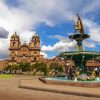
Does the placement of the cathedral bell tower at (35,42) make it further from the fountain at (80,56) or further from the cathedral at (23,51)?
the fountain at (80,56)

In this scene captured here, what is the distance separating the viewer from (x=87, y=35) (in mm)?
30609

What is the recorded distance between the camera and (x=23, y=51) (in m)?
120

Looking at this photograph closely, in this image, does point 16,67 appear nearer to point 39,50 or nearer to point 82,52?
point 39,50

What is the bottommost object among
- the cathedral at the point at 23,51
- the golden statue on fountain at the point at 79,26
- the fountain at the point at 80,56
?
the fountain at the point at 80,56

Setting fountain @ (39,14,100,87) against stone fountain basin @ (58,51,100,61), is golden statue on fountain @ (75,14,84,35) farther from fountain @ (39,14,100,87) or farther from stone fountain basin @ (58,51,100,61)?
stone fountain basin @ (58,51,100,61)

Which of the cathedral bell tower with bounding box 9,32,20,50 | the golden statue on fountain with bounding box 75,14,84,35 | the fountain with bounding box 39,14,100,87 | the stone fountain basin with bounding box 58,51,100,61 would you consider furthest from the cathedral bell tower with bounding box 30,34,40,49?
the stone fountain basin with bounding box 58,51,100,61

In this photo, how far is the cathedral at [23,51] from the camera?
117562 mm

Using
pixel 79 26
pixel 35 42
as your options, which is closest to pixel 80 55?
pixel 79 26

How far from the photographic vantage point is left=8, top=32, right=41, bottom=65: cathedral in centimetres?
11756

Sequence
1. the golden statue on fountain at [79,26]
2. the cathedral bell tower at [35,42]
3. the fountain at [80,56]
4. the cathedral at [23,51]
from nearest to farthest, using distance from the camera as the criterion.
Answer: the fountain at [80,56] → the golden statue on fountain at [79,26] → the cathedral at [23,51] → the cathedral bell tower at [35,42]

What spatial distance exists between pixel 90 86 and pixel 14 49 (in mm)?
102228

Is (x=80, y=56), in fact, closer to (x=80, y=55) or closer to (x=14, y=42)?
(x=80, y=55)

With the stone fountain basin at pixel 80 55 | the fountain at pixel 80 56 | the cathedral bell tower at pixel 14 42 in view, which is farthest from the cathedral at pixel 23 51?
the stone fountain basin at pixel 80 55

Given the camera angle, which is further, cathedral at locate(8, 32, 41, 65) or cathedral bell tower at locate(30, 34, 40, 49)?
cathedral bell tower at locate(30, 34, 40, 49)
